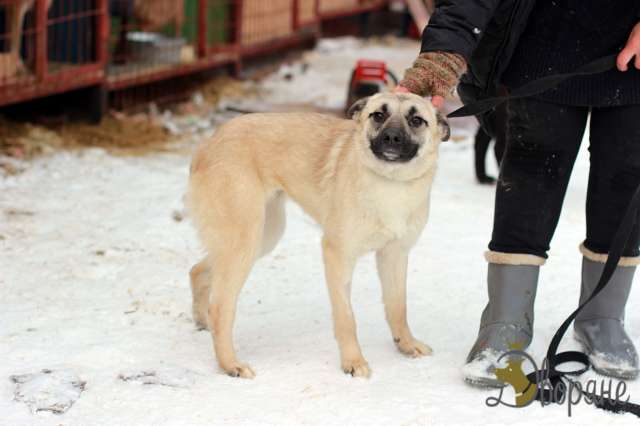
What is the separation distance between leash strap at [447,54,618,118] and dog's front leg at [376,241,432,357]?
633 millimetres

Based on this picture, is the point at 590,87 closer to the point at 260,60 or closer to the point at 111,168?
the point at 111,168

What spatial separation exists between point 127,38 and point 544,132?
213 inches

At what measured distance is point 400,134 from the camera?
120 inches

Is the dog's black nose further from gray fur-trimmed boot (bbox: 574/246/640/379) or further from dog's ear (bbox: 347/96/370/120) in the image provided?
gray fur-trimmed boot (bbox: 574/246/640/379)

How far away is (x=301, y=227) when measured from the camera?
16.5 ft

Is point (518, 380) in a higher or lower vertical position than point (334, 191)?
lower

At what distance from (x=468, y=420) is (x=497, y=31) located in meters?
1.27

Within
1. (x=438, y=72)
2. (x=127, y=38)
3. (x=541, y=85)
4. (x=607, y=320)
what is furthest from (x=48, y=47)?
(x=607, y=320)

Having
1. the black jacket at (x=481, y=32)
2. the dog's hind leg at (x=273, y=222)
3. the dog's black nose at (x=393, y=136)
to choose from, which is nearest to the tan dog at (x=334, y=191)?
the dog's black nose at (x=393, y=136)

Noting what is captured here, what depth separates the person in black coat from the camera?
299 centimetres

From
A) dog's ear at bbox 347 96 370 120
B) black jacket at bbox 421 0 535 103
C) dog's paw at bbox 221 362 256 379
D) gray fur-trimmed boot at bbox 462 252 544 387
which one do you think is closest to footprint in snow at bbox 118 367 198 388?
dog's paw at bbox 221 362 256 379

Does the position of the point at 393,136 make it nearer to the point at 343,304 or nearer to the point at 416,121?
the point at 416,121

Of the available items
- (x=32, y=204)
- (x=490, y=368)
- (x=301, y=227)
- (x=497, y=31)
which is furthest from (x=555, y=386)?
(x=32, y=204)

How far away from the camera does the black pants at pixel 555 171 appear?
3.10 metres
